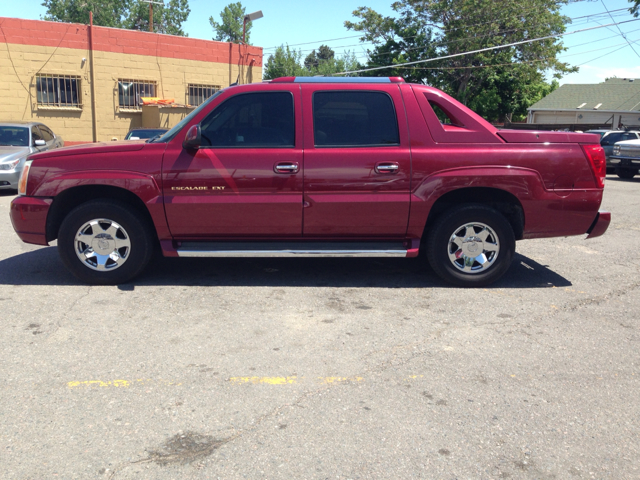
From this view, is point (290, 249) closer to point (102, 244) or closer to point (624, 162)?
point (102, 244)

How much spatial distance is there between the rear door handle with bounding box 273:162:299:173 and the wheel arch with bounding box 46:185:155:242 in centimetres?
130

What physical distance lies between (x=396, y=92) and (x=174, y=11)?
227 ft

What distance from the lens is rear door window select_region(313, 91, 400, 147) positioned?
5539mm

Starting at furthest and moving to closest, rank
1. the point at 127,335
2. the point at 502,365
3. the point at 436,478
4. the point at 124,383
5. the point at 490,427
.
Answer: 1. the point at 127,335
2. the point at 502,365
3. the point at 124,383
4. the point at 490,427
5. the point at 436,478

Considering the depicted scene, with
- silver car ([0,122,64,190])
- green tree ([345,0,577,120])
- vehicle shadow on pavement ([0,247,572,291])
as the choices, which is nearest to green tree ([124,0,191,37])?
green tree ([345,0,577,120])

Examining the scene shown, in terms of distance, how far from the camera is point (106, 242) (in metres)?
5.60

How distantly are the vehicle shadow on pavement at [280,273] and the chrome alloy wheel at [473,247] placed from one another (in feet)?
1.02

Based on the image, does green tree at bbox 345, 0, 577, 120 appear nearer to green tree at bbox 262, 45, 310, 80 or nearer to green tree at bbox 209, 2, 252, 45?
green tree at bbox 262, 45, 310, 80

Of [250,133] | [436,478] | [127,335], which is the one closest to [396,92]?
[250,133]

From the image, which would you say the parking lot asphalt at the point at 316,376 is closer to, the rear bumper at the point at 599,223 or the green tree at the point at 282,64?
the rear bumper at the point at 599,223

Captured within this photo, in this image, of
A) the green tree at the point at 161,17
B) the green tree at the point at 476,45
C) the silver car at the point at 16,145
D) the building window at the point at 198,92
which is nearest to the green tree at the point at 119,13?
the green tree at the point at 161,17

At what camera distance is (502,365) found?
3984mm

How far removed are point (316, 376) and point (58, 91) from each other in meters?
21.3

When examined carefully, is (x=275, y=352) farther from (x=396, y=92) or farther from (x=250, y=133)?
(x=396, y=92)
